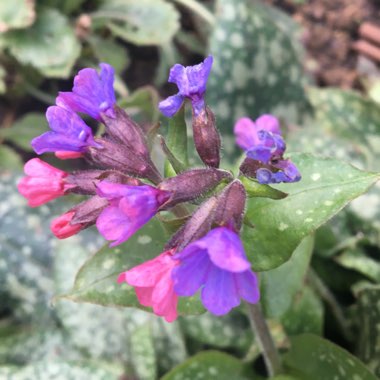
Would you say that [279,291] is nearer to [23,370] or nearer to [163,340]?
[163,340]

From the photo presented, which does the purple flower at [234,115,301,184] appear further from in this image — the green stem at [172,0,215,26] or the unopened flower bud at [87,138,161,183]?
the green stem at [172,0,215,26]

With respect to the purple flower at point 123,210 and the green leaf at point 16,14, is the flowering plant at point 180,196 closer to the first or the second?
the purple flower at point 123,210

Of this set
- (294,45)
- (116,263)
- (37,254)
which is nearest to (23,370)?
(37,254)

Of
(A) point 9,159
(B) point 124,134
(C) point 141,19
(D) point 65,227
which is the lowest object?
(A) point 9,159

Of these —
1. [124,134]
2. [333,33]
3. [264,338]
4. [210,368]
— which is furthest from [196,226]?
[333,33]

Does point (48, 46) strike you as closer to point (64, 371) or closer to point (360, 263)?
point (64, 371)

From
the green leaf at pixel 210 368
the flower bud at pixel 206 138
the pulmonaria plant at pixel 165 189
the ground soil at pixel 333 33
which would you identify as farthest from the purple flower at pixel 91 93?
the ground soil at pixel 333 33

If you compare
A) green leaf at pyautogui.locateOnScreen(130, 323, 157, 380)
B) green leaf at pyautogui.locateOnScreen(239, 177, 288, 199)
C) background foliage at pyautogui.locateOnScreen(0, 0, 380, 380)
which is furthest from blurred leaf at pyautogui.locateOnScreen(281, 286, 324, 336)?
green leaf at pyautogui.locateOnScreen(239, 177, 288, 199)
